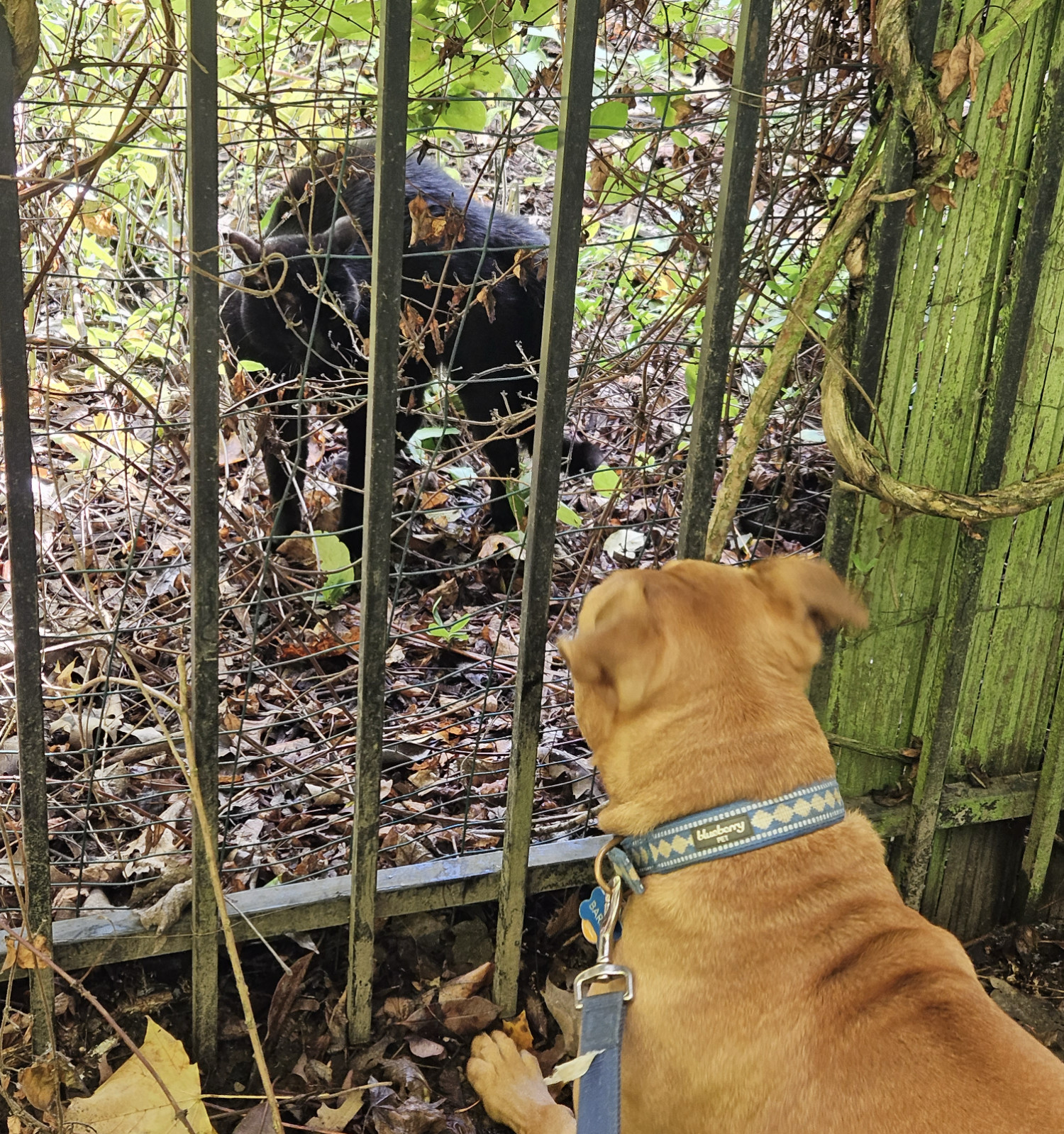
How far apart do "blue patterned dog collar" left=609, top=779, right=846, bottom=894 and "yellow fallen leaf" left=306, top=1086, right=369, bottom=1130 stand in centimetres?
114

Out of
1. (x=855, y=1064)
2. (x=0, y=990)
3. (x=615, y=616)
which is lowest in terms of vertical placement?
(x=0, y=990)

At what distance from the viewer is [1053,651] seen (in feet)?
10.6

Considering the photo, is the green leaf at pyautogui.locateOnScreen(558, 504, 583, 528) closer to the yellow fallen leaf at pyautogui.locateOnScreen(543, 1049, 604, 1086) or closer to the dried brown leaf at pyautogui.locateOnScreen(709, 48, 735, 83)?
the dried brown leaf at pyautogui.locateOnScreen(709, 48, 735, 83)

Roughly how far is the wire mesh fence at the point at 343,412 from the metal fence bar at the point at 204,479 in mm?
88

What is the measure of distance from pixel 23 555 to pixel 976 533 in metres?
2.27

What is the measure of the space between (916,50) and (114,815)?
9.59 feet

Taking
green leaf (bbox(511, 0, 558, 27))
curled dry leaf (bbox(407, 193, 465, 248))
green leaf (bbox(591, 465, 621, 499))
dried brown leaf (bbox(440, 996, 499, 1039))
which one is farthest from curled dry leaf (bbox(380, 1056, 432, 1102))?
green leaf (bbox(511, 0, 558, 27))

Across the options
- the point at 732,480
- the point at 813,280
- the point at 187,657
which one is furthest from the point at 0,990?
the point at 813,280

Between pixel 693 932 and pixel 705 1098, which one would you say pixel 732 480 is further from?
pixel 705 1098

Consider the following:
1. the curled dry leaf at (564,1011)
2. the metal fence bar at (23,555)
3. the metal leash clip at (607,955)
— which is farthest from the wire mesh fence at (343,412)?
the metal leash clip at (607,955)

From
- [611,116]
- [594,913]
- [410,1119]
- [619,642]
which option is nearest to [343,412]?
[611,116]

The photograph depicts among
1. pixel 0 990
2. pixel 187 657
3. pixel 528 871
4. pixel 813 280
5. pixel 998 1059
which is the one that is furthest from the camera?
pixel 187 657

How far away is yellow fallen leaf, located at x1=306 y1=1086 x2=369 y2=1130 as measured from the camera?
2518mm

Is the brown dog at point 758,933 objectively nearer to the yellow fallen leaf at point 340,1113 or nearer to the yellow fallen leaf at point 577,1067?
the yellow fallen leaf at point 577,1067
